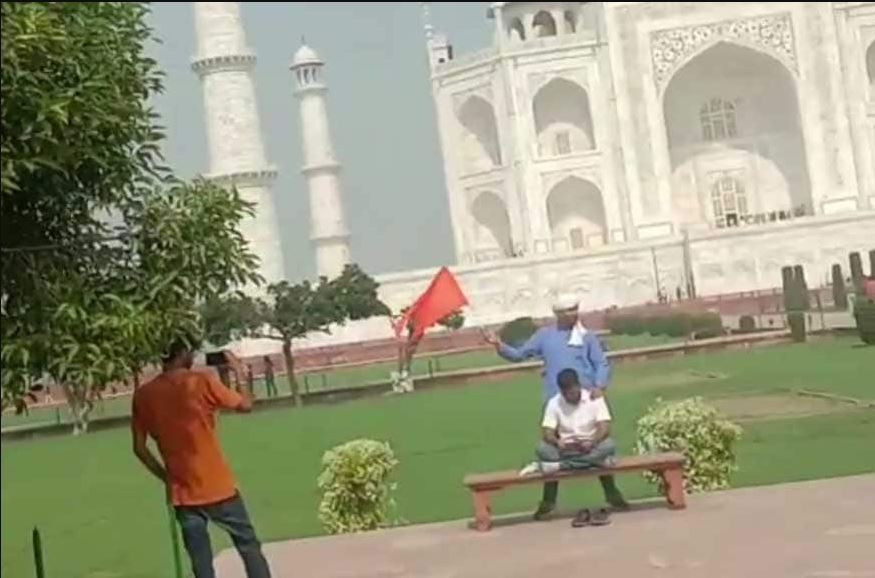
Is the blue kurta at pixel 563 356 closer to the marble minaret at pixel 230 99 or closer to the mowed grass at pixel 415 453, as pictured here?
the mowed grass at pixel 415 453

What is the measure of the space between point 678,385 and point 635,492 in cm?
365

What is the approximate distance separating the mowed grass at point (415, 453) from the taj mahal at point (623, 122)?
1474 cm

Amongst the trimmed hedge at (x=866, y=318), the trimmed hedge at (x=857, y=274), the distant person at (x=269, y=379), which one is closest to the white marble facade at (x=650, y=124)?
the distant person at (x=269, y=379)

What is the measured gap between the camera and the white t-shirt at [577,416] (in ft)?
17.3

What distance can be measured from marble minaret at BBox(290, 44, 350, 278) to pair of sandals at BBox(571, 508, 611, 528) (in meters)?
19.9

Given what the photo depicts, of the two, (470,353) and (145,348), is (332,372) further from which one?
(145,348)

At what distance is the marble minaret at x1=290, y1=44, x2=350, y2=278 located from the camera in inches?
1004

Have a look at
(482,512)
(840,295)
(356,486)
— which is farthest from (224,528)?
(840,295)

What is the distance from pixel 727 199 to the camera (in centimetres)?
2862

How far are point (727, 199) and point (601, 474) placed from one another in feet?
78.3

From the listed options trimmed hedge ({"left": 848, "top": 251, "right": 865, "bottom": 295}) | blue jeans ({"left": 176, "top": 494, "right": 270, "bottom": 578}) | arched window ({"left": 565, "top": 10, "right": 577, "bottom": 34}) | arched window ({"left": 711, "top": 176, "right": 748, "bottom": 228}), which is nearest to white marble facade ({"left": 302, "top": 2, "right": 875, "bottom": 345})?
arched window ({"left": 711, "top": 176, "right": 748, "bottom": 228})

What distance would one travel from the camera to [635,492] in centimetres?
647

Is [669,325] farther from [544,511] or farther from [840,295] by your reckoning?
[544,511]

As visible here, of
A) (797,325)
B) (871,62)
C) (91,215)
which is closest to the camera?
(91,215)
